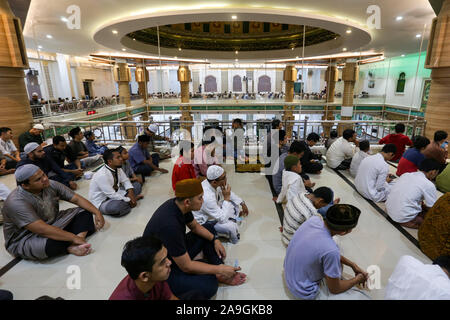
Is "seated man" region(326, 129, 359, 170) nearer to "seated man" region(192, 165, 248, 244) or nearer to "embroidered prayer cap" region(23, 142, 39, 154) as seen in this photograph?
A: "seated man" region(192, 165, 248, 244)

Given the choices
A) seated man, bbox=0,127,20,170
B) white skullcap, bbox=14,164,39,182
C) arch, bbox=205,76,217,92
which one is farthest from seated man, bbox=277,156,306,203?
→ arch, bbox=205,76,217,92

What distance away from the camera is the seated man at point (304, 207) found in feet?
6.75

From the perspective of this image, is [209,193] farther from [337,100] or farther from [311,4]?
[337,100]

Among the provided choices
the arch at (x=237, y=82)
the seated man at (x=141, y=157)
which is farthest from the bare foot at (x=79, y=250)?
the arch at (x=237, y=82)

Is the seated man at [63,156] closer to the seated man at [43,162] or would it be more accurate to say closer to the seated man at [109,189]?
the seated man at [43,162]

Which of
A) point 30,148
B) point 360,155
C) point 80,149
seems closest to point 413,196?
point 360,155

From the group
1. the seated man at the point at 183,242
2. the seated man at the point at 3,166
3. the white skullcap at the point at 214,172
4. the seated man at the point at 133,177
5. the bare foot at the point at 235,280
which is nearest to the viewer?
the seated man at the point at 183,242

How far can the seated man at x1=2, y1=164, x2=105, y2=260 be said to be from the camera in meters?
1.99

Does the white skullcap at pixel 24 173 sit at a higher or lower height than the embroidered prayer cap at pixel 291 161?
higher

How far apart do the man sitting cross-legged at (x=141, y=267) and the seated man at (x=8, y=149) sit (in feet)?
16.4

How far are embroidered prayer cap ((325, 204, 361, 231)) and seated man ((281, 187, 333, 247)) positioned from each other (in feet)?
1.91

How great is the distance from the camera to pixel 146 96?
52.7ft

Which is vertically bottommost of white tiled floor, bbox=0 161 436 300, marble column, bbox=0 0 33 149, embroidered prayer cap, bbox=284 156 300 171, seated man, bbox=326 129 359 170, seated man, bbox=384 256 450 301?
white tiled floor, bbox=0 161 436 300

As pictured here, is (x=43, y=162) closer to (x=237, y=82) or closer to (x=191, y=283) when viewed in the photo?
(x=191, y=283)
